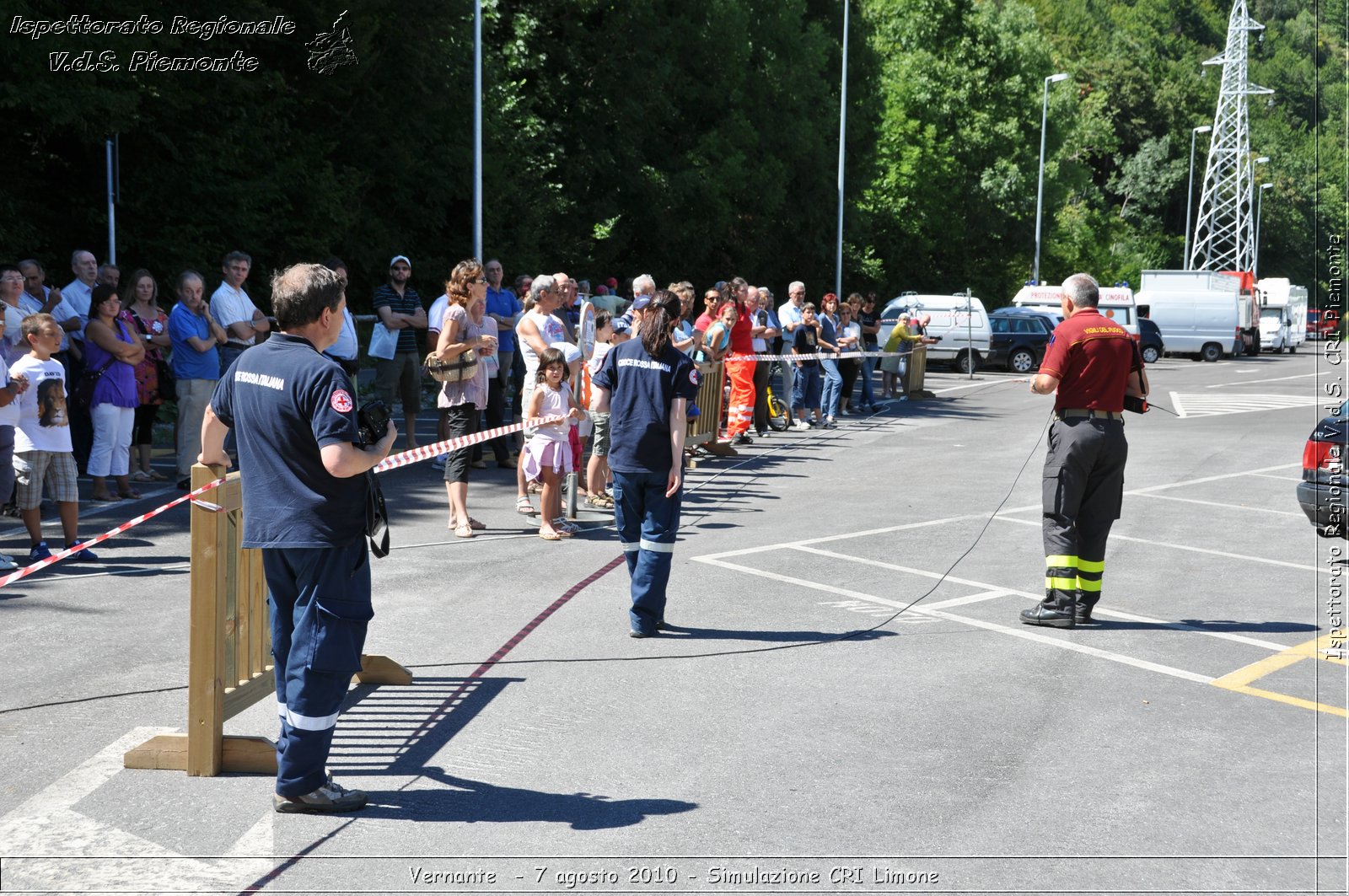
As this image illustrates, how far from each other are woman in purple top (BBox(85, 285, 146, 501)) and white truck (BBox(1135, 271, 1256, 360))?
38.5m

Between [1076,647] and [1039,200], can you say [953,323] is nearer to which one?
[1039,200]

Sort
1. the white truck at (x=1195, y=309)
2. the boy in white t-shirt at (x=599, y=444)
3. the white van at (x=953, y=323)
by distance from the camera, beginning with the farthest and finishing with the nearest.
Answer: the white truck at (x=1195, y=309) < the white van at (x=953, y=323) < the boy in white t-shirt at (x=599, y=444)

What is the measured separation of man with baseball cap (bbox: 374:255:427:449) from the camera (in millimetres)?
14289

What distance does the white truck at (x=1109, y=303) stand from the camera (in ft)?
124

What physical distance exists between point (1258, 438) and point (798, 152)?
23066mm

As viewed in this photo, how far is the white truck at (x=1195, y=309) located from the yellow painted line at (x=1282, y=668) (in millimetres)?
38806

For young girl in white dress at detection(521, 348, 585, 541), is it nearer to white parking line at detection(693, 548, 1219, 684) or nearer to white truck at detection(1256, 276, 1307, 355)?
white parking line at detection(693, 548, 1219, 684)

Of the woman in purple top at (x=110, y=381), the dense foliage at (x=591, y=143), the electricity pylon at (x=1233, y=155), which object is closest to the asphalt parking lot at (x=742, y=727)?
the woman in purple top at (x=110, y=381)

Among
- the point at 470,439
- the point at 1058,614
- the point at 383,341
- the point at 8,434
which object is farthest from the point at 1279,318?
the point at 8,434

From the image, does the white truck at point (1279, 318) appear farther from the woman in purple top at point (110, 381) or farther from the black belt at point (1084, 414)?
the woman in purple top at point (110, 381)

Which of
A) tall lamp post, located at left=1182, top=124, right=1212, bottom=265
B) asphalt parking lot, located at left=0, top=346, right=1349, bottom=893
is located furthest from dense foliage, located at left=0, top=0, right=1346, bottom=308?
tall lamp post, located at left=1182, top=124, right=1212, bottom=265

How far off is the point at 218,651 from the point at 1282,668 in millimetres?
5173

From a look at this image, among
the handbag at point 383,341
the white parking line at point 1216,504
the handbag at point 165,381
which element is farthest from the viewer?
the handbag at point 383,341

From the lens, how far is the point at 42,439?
8.96 m
